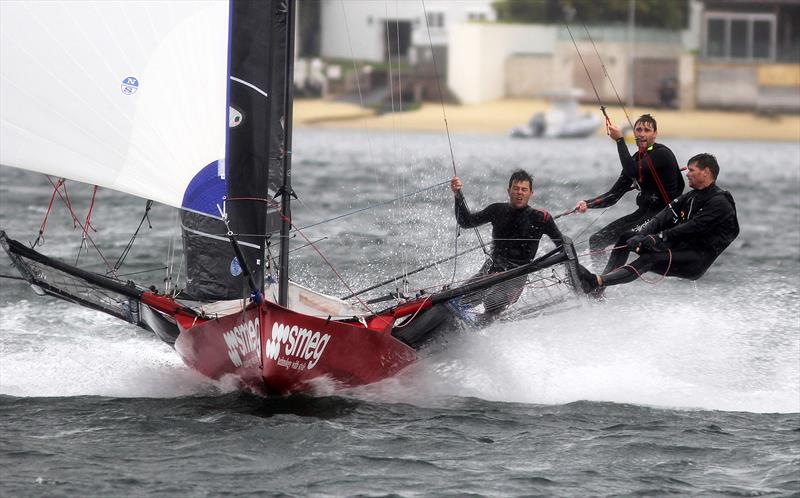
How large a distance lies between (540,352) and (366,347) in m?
1.71

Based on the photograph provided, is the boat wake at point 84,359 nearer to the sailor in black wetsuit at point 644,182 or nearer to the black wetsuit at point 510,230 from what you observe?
the black wetsuit at point 510,230

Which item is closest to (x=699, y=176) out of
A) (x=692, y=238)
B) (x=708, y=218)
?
(x=708, y=218)

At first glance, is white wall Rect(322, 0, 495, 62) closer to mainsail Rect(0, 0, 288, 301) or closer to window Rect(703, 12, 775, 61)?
window Rect(703, 12, 775, 61)

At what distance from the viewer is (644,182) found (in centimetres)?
1020

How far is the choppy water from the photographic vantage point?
8.17 meters

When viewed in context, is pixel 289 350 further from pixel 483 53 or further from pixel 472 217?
pixel 483 53

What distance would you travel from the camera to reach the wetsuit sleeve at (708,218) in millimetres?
9508

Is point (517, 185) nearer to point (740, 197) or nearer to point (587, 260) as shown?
point (587, 260)

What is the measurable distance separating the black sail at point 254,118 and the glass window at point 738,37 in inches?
1662

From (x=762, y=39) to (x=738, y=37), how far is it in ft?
2.77

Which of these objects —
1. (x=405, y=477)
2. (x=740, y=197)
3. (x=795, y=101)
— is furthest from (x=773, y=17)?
(x=405, y=477)

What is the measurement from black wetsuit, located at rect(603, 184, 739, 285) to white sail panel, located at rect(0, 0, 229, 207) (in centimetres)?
272

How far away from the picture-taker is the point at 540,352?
416 inches

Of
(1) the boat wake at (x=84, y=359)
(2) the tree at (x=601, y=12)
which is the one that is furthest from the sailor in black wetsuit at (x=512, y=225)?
(2) the tree at (x=601, y=12)
